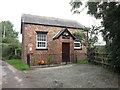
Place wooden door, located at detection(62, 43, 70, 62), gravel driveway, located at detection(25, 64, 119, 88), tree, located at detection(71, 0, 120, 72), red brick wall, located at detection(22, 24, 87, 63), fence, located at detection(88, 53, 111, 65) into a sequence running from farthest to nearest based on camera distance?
wooden door, located at detection(62, 43, 70, 62) → red brick wall, located at detection(22, 24, 87, 63) → fence, located at detection(88, 53, 111, 65) → gravel driveway, located at detection(25, 64, 119, 88) → tree, located at detection(71, 0, 120, 72)

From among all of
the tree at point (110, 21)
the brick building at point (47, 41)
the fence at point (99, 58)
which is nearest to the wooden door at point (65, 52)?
the brick building at point (47, 41)

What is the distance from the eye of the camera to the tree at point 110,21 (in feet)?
18.4

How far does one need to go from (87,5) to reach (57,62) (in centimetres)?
868

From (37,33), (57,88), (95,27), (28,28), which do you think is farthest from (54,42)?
(57,88)

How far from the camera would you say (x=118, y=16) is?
557 centimetres

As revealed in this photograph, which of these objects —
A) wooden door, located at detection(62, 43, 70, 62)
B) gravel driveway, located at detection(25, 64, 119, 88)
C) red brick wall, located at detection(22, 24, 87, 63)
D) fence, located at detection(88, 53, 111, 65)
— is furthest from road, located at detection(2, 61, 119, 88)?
wooden door, located at detection(62, 43, 70, 62)

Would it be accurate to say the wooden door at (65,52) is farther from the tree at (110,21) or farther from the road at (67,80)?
the tree at (110,21)

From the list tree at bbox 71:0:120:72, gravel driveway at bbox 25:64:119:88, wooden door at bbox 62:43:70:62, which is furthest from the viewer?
wooden door at bbox 62:43:70:62

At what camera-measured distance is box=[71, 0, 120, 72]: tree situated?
5.60 meters

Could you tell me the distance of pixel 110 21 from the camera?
5820 millimetres

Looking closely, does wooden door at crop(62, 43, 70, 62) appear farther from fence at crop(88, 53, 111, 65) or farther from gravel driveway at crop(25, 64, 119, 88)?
gravel driveway at crop(25, 64, 119, 88)

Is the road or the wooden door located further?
the wooden door

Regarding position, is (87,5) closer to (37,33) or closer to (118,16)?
(118,16)

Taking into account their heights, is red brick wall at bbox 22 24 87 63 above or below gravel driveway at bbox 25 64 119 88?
above
